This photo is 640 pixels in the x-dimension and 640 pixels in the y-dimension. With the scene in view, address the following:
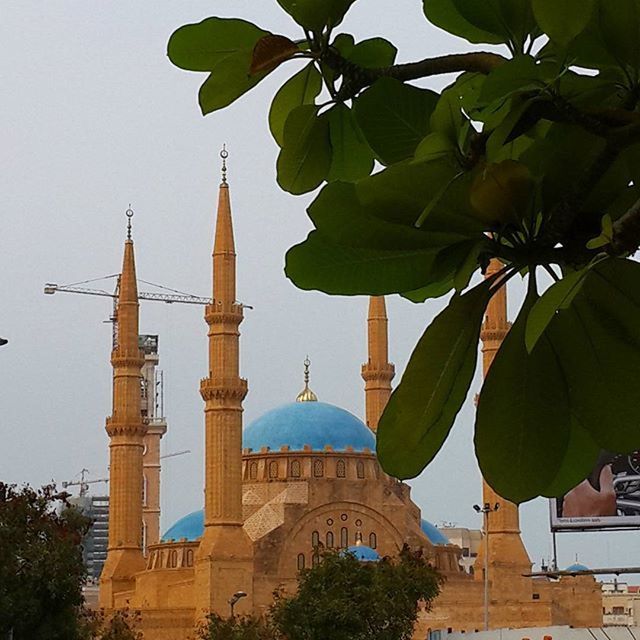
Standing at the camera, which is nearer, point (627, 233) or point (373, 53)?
point (627, 233)

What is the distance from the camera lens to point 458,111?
1.80 metres

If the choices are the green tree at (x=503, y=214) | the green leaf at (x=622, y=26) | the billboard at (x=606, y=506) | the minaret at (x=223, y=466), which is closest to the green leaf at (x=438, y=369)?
the green tree at (x=503, y=214)

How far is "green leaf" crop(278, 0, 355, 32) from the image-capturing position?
1.85m

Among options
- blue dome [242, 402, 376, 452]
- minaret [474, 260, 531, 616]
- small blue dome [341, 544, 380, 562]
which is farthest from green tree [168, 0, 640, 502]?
blue dome [242, 402, 376, 452]

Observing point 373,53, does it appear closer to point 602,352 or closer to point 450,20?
point 450,20

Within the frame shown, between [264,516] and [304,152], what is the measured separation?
2075 inches

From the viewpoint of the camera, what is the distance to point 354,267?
191 cm

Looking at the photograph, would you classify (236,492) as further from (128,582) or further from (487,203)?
(487,203)

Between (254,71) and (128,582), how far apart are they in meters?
53.8

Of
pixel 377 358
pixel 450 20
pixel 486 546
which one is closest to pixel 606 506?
pixel 486 546

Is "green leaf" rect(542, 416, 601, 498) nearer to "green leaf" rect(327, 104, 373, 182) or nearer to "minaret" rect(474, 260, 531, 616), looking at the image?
"green leaf" rect(327, 104, 373, 182)

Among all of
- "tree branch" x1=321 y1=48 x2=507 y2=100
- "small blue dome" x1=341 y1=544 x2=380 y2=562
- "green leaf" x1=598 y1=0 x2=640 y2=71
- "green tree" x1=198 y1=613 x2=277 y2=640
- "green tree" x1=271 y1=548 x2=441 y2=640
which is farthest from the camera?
"small blue dome" x1=341 y1=544 x2=380 y2=562

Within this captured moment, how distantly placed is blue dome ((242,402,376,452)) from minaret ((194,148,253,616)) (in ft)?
25.0

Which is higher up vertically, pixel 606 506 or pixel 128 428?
pixel 128 428
